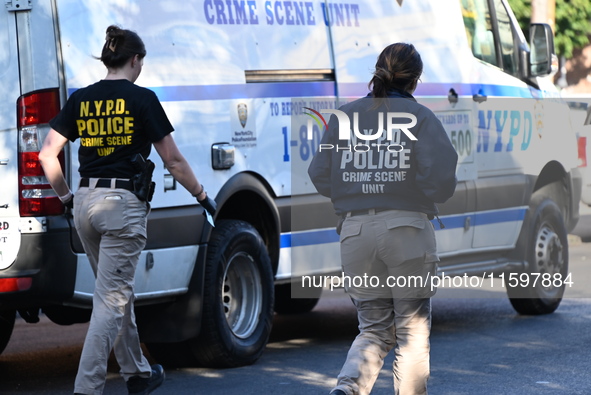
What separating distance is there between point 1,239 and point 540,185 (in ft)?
16.7

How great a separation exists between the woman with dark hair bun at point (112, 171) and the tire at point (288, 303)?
4.47m

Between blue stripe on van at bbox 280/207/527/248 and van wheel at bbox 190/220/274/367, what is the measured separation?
1.08ft

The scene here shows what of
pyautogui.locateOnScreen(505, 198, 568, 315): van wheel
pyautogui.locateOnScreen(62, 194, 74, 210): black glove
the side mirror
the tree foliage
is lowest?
pyautogui.locateOnScreen(505, 198, 568, 315): van wheel

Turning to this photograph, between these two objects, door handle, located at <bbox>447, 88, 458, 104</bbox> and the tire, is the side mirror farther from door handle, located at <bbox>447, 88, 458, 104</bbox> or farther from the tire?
the tire

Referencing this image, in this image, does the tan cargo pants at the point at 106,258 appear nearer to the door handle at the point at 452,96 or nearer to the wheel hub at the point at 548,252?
the door handle at the point at 452,96

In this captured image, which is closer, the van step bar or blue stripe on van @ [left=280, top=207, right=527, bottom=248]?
blue stripe on van @ [left=280, top=207, right=527, bottom=248]

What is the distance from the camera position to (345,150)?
5.24 m

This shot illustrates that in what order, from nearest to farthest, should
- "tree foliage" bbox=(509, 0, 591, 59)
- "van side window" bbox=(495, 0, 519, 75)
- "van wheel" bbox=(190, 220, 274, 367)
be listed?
"van wheel" bbox=(190, 220, 274, 367) → "van side window" bbox=(495, 0, 519, 75) → "tree foliage" bbox=(509, 0, 591, 59)

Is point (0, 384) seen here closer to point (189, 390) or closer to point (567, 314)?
point (189, 390)

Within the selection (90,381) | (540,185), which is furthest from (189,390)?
(540,185)

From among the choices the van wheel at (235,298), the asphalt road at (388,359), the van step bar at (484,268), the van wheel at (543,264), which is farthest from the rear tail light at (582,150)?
the van wheel at (235,298)

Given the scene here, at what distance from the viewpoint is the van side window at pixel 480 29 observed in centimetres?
927

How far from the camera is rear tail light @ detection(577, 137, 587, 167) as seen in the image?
10312 millimetres

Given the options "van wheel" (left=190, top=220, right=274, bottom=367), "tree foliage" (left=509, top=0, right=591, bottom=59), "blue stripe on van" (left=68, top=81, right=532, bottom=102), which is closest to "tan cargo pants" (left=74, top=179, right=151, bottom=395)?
"blue stripe on van" (left=68, top=81, right=532, bottom=102)
